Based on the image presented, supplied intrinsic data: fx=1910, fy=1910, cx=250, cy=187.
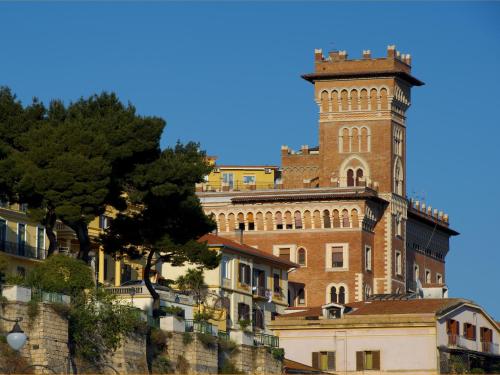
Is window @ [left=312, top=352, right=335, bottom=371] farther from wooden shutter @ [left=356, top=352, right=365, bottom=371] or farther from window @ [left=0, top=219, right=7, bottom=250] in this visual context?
window @ [left=0, top=219, right=7, bottom=250]

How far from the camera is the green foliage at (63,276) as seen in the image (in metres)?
85.7

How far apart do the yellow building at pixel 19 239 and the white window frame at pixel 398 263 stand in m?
51.2

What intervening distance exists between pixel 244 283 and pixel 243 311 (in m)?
2.35

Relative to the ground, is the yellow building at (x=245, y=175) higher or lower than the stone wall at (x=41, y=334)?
higher

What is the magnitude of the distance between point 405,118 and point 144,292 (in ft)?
228

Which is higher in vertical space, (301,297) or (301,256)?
(301,256)

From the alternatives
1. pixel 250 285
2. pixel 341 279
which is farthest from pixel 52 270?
pixel 341 279

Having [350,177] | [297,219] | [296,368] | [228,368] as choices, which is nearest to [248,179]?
[350,177]

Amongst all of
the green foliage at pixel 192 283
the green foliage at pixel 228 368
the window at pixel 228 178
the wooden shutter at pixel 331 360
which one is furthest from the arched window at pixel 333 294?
the green foliage at pixel 228 368

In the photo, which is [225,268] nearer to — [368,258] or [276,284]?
[276,284]

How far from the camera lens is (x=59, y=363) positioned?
258 feet

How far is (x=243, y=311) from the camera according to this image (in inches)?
5069

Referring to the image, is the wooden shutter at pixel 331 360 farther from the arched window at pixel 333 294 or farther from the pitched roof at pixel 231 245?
the arched window at pixel 333 294

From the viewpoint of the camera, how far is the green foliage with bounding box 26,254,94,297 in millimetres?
85688
